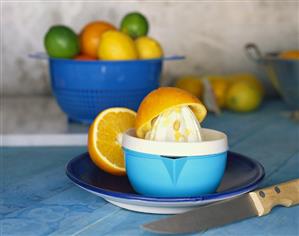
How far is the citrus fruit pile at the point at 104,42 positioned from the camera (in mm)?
961

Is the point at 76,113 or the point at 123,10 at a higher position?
the point at 123,10

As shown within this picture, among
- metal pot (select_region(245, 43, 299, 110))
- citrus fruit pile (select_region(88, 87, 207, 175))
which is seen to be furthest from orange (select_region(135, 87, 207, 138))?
metal pot (select_region(245, 43, 299, 110))

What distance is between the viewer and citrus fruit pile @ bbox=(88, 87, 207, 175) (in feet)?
1.96

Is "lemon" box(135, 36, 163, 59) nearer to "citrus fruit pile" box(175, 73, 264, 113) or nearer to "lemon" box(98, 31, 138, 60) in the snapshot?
"lemon" box(98, 31, 138, 60)

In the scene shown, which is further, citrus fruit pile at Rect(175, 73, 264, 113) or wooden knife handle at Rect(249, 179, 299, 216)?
citrus fruit pile at Rect(175, 73, 264, 113)

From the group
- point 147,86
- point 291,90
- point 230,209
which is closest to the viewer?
point 230,209

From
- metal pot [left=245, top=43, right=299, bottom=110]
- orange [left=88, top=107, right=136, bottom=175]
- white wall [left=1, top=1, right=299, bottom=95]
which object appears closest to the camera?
orange [left=88, top=107, right=136, bottom=175]

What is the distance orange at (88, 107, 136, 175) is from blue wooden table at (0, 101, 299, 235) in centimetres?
4

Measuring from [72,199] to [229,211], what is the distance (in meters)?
0.19

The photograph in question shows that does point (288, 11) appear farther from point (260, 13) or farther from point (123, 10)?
point (123, 10)

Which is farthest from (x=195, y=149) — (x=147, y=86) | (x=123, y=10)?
(x=123, y=10)

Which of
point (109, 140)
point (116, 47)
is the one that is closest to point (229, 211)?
point (109, 140)

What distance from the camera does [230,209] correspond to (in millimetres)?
566

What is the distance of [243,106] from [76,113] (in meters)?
0.42
